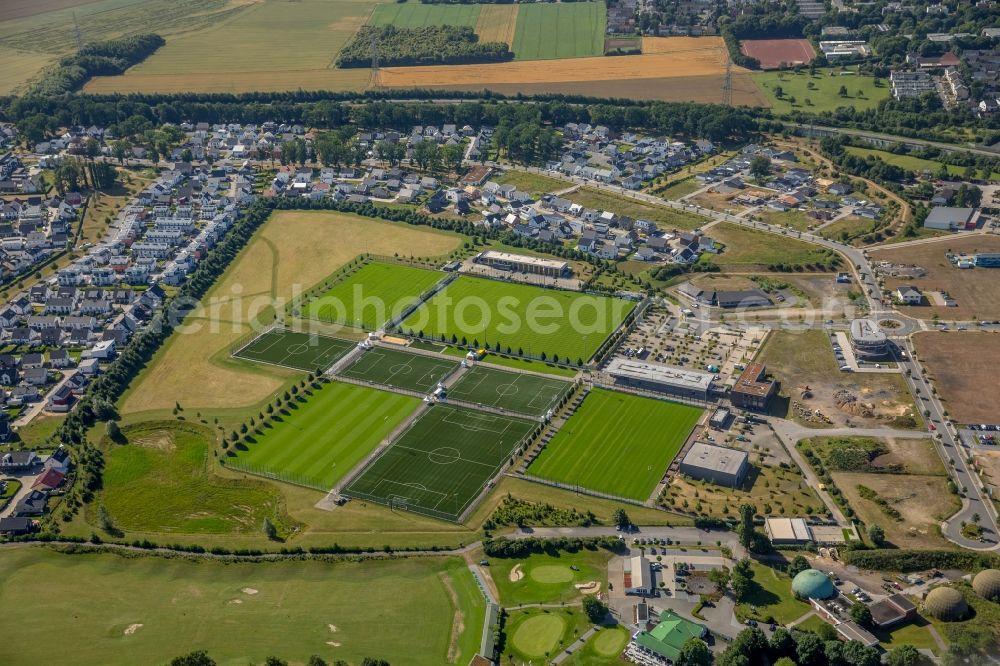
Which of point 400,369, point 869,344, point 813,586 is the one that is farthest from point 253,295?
point 813,586

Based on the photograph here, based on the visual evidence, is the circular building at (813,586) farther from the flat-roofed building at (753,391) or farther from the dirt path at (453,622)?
the flat-roofed building at (753,391)

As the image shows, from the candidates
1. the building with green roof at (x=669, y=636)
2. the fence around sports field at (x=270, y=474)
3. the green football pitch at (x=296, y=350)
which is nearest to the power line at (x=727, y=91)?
the green football pitch at (x=296, y=350)

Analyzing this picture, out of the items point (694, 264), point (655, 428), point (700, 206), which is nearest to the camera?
point (655, 428)

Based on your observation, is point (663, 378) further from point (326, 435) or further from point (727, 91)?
point (727, 91)

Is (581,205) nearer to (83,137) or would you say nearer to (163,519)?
(163,519)

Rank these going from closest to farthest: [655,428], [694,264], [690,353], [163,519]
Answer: [163,519] → [655,428] → [690,353] → [694,264]


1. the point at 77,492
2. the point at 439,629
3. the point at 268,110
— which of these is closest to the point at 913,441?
the point at 439,629

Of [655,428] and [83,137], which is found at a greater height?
[83,137]

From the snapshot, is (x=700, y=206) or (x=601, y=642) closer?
(x=601, y=642)
